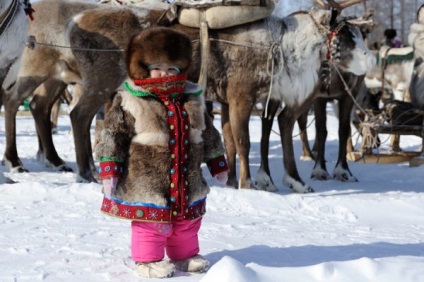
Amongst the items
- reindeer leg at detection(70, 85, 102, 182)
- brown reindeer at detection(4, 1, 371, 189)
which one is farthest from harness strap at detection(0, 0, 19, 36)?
reindeer leg at detection(70, 85, 102, 182)

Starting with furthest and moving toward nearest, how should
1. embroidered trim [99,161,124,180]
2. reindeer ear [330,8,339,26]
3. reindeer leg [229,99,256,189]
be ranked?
reindeer ear [330,8,339,26]
reindeer leg [229,99,256,189]
embroidered trim [99,161,124,180]

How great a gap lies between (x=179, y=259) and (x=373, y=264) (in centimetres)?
97

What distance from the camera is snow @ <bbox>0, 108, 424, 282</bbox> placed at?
324 centimetres

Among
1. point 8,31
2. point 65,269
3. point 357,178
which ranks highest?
point 8,31

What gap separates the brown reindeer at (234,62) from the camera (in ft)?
21.7

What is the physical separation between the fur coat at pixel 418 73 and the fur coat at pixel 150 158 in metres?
6.89

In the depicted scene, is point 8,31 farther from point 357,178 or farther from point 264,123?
point 357,178

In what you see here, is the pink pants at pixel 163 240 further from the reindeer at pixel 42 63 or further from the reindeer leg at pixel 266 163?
the reindeer at pixel 42 63

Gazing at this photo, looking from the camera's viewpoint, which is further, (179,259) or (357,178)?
(357,178)

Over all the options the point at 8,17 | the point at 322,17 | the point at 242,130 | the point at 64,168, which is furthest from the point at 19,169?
the point at 322,17

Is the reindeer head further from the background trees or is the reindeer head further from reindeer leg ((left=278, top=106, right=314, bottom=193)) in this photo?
the background trees

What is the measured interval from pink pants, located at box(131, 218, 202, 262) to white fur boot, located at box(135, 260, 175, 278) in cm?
3

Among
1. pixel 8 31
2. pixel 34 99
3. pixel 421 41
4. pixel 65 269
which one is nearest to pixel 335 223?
pixel 65 269

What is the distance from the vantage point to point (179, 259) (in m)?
3.57
